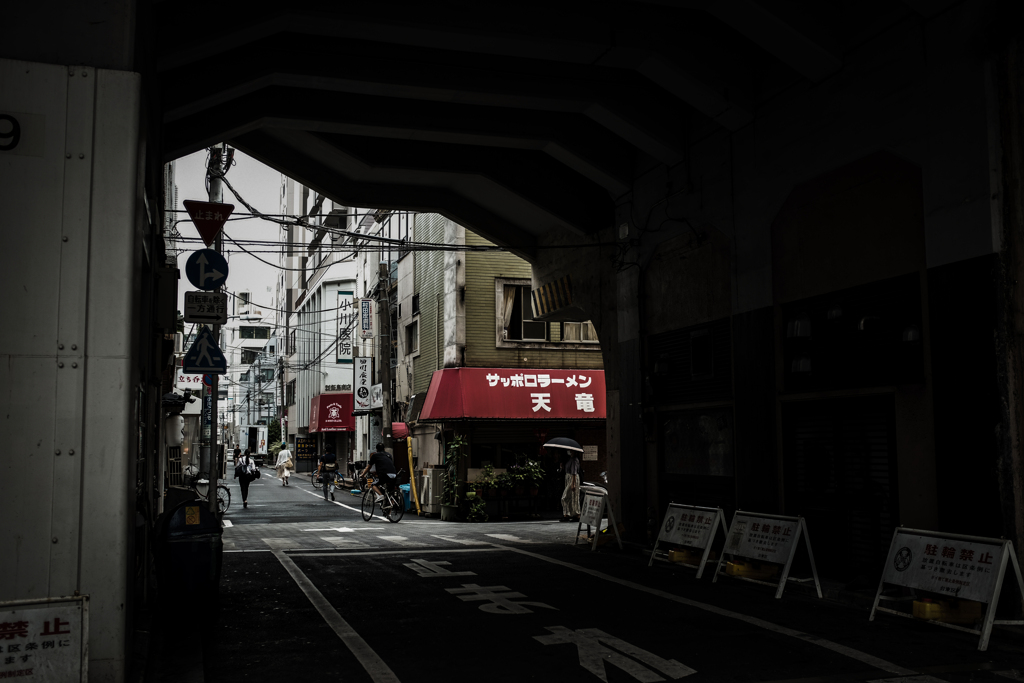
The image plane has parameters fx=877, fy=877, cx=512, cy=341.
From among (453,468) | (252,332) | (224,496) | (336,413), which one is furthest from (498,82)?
(252,332)

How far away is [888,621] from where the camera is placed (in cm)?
916

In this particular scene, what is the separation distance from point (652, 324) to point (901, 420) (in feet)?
20.4

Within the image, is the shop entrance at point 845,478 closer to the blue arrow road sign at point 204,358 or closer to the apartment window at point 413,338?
the blue arrow road sign at point 204,358

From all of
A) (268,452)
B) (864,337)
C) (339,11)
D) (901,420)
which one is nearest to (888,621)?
(901,420)

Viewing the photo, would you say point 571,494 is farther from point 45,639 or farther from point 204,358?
point 45,639

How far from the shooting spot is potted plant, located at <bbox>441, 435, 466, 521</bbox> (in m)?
25.7

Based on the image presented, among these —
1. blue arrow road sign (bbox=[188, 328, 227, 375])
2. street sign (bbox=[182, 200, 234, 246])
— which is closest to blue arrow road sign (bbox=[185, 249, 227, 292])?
blue arrow road sign (bbox=[188, 328, 227, 375])

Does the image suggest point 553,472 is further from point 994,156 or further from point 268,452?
point 268,452

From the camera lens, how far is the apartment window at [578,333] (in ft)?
91.4

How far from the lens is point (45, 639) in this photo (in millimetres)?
4977

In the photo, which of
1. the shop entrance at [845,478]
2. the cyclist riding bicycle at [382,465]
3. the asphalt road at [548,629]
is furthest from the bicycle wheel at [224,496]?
the shop entrance at [845,478]

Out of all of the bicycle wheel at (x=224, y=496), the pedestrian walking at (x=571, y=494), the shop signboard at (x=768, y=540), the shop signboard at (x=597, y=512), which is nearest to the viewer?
the shop signboard at (x=768, y=540)

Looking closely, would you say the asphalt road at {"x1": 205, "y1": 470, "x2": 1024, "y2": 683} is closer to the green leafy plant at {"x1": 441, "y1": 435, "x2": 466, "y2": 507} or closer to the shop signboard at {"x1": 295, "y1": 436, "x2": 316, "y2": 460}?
the green leafy plant at {"x1": 441, "y1": 435, "x2": 466, "y2": 507}

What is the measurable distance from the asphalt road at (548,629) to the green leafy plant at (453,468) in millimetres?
10796
